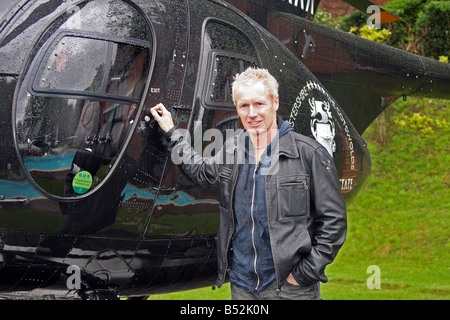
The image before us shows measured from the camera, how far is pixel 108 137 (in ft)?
10.5

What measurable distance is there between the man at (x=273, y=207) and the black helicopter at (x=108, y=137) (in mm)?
679

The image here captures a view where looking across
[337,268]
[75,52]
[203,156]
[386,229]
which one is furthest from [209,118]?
[386,229]

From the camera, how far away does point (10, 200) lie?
3.01 m

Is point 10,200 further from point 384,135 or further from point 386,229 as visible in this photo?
point 384,135

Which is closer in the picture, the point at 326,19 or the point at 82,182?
the point at 82,182

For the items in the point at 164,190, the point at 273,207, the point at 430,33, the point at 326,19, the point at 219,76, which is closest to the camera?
the point at 273,207

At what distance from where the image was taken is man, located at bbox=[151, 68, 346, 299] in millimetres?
2658

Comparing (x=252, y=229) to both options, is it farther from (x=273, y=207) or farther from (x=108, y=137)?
(x=108, y=137)

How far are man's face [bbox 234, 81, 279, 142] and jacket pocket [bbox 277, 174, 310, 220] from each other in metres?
0.29

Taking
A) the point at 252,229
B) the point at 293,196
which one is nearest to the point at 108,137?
the point at 252,229

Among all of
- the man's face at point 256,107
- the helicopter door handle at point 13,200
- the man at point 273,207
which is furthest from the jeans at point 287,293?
the helicopter door handle at point 13,200

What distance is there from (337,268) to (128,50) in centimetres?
870

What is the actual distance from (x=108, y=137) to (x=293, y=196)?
44.8 inches

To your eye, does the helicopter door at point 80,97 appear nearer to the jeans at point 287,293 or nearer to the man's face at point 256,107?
the man's face at point 256,107
